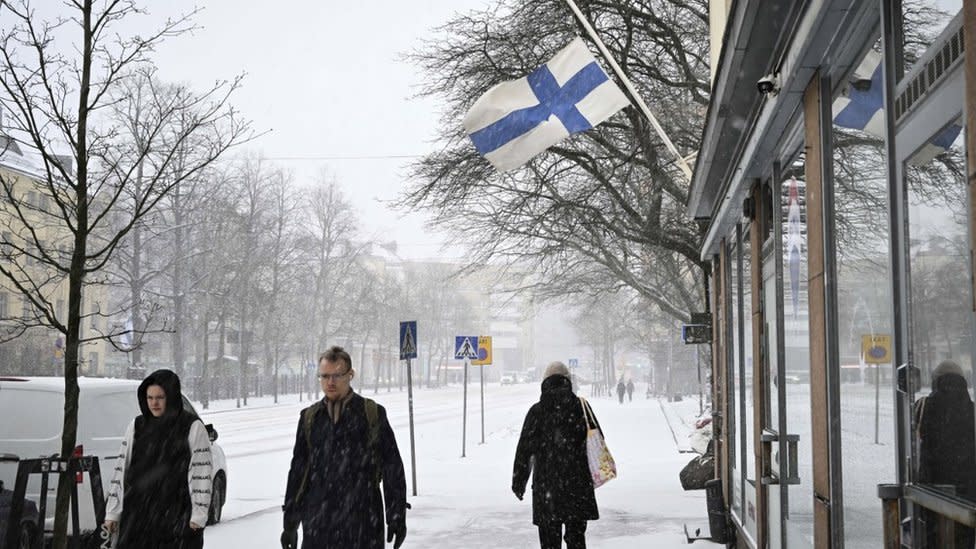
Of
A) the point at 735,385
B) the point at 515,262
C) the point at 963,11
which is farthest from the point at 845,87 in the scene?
the point at 515,262

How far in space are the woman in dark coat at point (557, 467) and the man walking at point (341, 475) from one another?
2223 millimetres

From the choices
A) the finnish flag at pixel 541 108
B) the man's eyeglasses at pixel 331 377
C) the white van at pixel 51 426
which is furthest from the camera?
the finnish flag at pixel 541 108

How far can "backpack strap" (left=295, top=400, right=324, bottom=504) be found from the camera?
20.3 feet

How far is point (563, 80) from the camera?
12.9m

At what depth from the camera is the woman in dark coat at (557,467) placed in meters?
8.38

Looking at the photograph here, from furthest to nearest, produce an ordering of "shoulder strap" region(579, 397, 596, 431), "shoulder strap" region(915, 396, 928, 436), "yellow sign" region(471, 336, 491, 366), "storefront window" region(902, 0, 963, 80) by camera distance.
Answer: "yellow sign" region(471, 336, 491, 366) < "shoulder strap" region(579, 397, 596, 431) < "shoulder strap" region(915, 396, 928, 436) < "storefront window" region(902, 0, 963, 80)

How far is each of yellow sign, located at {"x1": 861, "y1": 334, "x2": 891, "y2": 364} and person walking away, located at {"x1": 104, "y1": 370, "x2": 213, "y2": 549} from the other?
12.7ft

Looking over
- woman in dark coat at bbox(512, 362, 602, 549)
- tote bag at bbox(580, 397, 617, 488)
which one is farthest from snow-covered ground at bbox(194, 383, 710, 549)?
woman in dark coat at bbox(512, 362, 602, 549)

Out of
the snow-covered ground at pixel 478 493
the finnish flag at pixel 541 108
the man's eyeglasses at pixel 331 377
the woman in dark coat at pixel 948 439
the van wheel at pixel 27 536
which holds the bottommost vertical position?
the snow-covered ground at pixel 478 493

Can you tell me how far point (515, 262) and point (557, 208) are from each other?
3759mm

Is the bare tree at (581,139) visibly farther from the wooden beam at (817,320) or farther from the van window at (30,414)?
the wooden beam at (817,320)

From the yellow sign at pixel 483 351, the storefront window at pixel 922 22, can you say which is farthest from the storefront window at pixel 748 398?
the yellow sign at pixel 483 351

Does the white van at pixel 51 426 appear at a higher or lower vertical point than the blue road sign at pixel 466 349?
lower

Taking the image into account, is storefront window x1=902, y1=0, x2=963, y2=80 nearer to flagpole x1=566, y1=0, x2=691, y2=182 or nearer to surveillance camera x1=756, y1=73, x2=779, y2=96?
surveillance camera x1=756, y1=73, x2=779, y2=96
